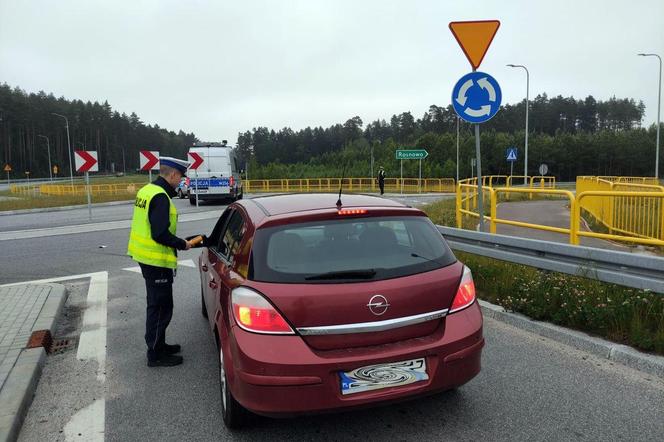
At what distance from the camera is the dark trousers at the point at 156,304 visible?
437 cm

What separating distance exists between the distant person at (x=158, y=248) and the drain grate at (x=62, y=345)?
107 centimetres

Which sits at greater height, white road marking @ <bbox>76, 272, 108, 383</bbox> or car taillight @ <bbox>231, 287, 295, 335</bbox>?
car taillight @ <bbox>231, 287, 295, 335</bbox>

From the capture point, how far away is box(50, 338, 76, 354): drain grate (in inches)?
189

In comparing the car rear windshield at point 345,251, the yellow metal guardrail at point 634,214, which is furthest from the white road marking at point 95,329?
the yellow metal guardrail at point 634,214

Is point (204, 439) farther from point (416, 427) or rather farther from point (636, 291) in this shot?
point (636, 291)

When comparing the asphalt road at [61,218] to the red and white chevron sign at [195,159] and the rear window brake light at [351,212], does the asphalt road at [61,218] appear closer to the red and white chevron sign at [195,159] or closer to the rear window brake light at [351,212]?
the red and white chevron sign at [195,159]

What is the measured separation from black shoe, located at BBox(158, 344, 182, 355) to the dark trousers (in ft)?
0.15

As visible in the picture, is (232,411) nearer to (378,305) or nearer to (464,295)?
(378,305)

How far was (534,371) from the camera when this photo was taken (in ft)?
13.2

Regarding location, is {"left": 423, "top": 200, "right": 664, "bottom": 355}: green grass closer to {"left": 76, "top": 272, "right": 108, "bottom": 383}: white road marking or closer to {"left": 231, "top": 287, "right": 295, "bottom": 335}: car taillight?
{"left": 231, "top": 287, "right": 295, "bottom": 335}: car taillight

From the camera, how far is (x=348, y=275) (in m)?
3.00

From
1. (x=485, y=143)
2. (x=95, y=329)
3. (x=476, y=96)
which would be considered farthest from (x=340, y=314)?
(x=485, y=143)

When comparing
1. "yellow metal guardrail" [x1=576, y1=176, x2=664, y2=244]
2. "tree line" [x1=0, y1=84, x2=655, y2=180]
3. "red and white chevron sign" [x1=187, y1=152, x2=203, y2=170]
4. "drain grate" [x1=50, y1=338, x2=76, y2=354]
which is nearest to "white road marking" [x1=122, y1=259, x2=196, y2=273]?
"drain grate" [x1=50, y1=338, x2=76, y2=354]

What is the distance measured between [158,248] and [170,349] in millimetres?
1000
